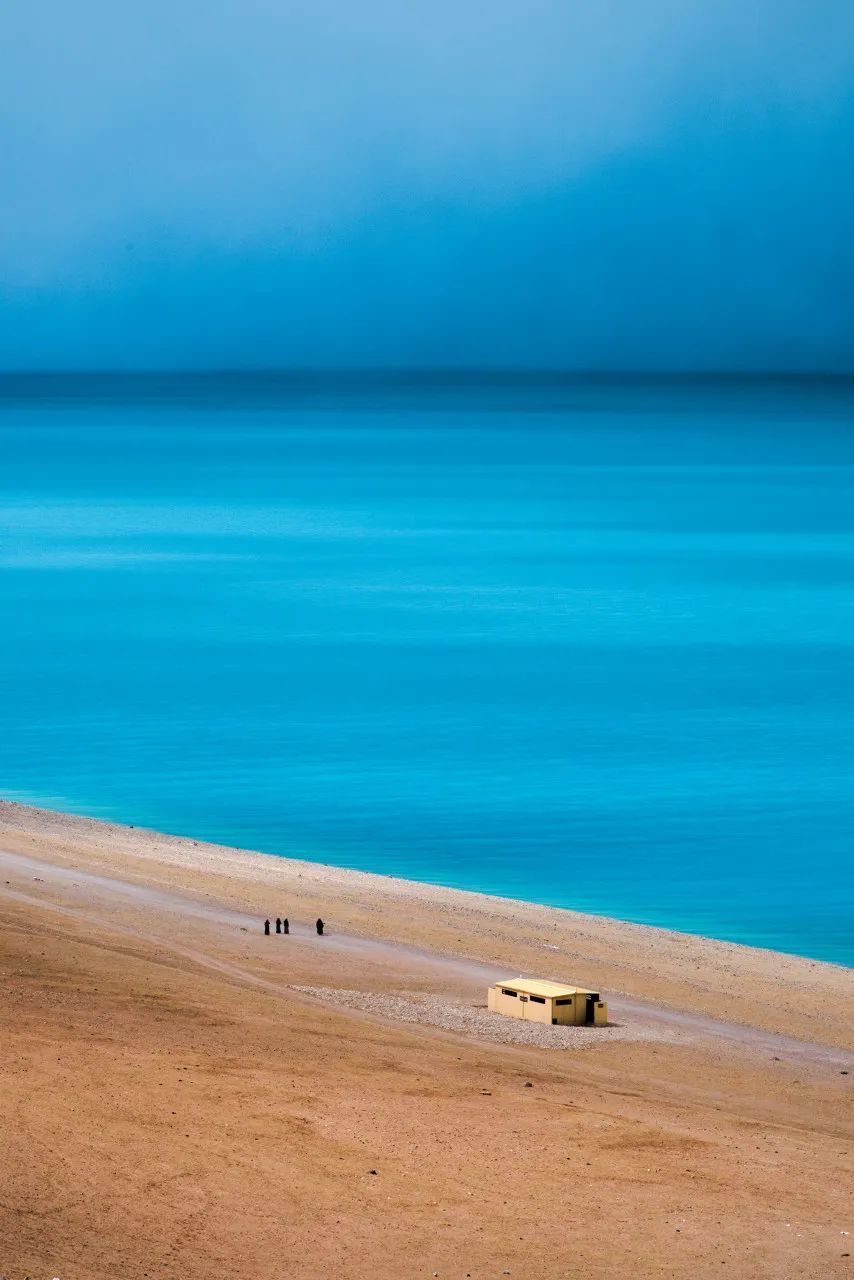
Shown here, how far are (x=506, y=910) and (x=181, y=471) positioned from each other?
126 meters

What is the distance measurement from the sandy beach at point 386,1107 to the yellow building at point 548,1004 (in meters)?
0.24

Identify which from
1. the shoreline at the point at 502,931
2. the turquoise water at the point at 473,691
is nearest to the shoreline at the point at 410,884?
the shoreline at the point at 502,931

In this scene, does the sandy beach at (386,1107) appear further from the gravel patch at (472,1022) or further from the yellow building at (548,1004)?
the yellow building at (548,1004)

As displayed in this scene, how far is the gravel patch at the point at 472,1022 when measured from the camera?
18.3 meters

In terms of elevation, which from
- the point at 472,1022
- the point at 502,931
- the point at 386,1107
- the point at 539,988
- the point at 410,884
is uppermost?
the point at 410,884

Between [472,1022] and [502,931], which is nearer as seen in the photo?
[472,1022]

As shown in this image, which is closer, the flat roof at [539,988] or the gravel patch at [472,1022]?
the gravel patch at [472,1022]

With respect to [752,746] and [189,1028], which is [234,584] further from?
[189,1028]

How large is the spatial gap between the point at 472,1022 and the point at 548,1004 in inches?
31.9

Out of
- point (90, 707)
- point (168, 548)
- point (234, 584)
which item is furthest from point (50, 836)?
point (168, 548)

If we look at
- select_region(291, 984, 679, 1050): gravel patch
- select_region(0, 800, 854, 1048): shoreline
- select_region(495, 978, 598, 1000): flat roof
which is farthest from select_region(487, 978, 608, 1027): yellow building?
select_region(0, 800, 854, 1048): shoreline

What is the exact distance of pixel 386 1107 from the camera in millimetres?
14781

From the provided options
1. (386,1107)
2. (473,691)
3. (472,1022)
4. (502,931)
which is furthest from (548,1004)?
(473,691)

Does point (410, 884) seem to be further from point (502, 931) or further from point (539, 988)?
point (539, 988)
